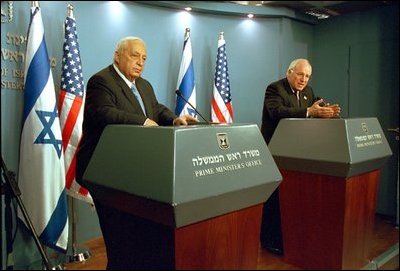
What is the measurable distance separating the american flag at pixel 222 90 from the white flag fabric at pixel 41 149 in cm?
109

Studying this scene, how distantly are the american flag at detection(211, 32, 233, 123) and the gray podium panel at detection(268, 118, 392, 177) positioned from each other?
17 cm

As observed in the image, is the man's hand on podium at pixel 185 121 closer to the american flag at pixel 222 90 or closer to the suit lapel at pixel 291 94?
the american flag at pixel 222 90

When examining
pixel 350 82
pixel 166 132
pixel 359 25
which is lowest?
pixel 166 132

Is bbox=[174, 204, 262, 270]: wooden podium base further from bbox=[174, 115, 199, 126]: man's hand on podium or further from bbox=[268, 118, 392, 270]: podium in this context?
bbox=[174, 115, 199, 126]: man's hand on podium

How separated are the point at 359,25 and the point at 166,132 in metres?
0.71

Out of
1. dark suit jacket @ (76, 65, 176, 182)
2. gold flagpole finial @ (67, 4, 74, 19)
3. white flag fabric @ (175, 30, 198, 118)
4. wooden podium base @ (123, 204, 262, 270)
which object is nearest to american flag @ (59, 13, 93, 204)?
gold flagpole finial @ (67, 4, 74, 19)

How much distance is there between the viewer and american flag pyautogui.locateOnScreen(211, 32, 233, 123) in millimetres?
1019

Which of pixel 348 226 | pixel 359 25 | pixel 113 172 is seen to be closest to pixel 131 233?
pixel 113 172

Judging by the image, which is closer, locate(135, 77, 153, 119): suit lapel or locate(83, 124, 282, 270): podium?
locate(83, 124, 282, 270): podium

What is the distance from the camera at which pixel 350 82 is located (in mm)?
1023

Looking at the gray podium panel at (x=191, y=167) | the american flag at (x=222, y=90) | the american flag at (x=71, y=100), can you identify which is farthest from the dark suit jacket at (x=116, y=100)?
the american flag at (x=71, y=100)

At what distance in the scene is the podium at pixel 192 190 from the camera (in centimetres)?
67

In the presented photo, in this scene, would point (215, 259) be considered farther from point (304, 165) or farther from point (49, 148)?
point (49, 148)

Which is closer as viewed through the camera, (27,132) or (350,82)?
(350,82)
